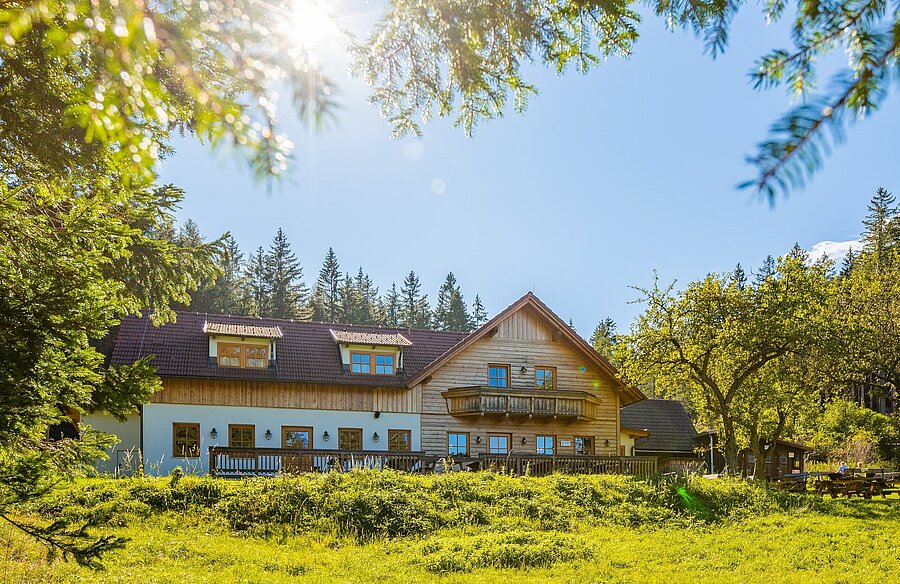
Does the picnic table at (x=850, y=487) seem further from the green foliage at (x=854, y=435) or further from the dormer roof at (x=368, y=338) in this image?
the green foliage at (x=854, y=435)

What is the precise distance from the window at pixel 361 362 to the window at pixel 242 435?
422cm

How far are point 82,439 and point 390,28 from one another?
6.05m

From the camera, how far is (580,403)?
28.2 metres

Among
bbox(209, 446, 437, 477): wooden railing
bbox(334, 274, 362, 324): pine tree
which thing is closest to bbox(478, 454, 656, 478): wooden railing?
bbox(209, 446, 437, 477): wooden railing

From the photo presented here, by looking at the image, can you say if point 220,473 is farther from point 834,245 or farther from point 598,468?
point 834,245

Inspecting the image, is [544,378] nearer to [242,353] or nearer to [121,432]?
[242,353]

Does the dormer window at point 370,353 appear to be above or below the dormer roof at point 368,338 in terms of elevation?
below

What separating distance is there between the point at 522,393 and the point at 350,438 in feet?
20.6

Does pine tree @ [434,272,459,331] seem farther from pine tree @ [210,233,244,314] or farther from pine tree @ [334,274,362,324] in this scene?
pine tree @ [210,233,244,314]

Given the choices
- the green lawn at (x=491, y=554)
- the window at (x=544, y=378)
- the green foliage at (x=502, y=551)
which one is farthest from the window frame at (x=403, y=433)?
the green foliage at (x=502, y=551)

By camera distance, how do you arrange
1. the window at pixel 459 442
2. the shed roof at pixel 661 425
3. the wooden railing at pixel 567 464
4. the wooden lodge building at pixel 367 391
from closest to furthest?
1. the wooden railing at pixel 567 464
2. the wooden lodge building at pixel 367 391
3. the window at pixel 459 442
4. the shed roof at pixel 661 425

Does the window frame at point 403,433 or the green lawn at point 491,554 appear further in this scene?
the window frame at point 403,433

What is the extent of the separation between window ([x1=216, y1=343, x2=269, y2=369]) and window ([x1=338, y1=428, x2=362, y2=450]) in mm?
3578

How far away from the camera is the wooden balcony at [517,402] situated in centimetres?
2702
